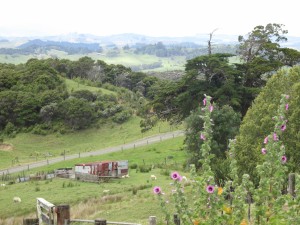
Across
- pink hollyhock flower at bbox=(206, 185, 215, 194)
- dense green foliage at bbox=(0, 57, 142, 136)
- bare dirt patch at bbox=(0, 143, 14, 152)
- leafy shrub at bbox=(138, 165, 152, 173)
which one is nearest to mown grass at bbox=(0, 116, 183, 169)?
bare dirt patch at bbox=(0, 143, 14, 152)

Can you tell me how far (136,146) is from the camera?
4769 cm

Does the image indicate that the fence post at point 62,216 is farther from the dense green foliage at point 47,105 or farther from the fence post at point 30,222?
the dense green foliage at point 47,105

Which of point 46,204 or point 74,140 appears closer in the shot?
point 46,204

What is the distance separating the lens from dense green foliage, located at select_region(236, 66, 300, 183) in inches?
725

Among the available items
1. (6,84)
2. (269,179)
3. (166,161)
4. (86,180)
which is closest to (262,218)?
(269,179)

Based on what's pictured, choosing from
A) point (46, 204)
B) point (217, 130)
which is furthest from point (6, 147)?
point (46, 204)

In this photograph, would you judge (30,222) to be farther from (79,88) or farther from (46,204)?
(79,88)

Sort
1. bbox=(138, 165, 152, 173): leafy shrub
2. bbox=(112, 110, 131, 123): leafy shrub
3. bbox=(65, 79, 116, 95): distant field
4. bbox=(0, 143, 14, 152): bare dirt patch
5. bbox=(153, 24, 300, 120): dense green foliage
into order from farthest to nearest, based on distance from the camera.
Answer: bbox=(65, 79, 116, 95): distant field
bbox=(112, 110, 131, 123): leafy shrub
bbox=(0, 143, 14, 152): bare dirt patch
bbox=(138, 165, 152, 173): leafy shrub
bbox=(153, 24, 300, 120): dense green foliage

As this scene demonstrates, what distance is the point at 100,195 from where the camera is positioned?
25125 millimetres

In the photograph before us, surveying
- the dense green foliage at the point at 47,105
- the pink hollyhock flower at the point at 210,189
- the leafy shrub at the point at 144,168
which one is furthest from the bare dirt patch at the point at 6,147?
the pink hollyhock flower at the point at 210,189

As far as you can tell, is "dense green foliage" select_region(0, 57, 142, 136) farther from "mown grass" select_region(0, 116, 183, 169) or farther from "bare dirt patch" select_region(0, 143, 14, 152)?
"bare dirt patch" select_region(0, 143, 14, 152)

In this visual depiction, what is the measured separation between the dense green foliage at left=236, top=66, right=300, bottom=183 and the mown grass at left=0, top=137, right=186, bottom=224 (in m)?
4.86

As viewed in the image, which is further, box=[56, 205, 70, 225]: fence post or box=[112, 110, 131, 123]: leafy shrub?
box=[112, 110, 131, 123]: leafy shrub

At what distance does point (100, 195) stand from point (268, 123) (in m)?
10.6
